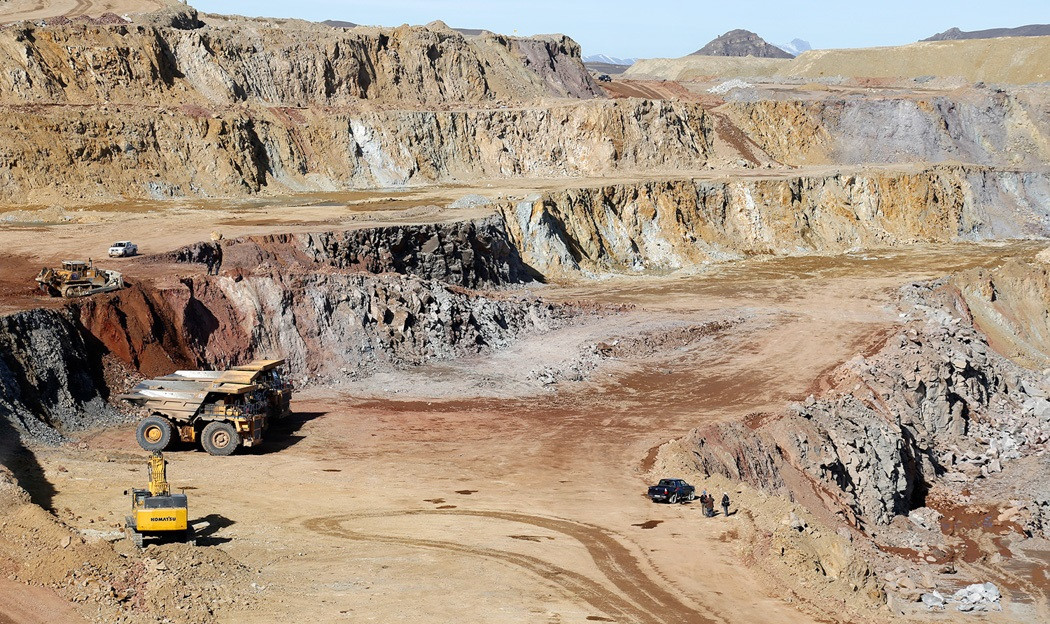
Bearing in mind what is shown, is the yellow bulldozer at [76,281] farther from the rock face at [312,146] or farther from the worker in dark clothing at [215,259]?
the rock face at [312,146]

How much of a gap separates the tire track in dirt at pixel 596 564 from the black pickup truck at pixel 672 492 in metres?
2.42

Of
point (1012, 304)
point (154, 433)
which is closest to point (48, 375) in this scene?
point (154, 433)

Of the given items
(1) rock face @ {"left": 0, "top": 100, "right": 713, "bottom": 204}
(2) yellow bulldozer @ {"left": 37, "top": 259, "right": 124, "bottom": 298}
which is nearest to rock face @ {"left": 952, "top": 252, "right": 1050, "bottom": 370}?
(1) rock face @ {"left": 0, "top": 100, "right": 713, "bottom": 204}

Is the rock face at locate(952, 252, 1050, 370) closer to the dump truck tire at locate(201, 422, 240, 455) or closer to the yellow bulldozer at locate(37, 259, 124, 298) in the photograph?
the dump truck tire at locate(201, 422, 240, 455)

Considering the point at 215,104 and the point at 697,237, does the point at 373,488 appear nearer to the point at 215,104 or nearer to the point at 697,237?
the point at 697,237

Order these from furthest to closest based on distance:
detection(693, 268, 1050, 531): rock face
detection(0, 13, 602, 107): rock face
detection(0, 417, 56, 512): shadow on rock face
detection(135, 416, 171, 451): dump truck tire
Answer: detection(0, 13, 602, 107): rock face → detection(693, 268, 1050, 531): rock face → detection(135, 416, 171, 451): dump truck tire → detection(0, 417, 56, 512): shadow on rock face

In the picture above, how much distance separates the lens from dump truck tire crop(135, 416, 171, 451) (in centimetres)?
3072

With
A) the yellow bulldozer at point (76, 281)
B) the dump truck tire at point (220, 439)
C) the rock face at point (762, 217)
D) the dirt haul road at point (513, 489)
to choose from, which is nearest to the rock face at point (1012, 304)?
the dirt haul road at point (513, 489)

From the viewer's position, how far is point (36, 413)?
31.7 meters

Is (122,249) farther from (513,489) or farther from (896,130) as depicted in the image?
(896,130)

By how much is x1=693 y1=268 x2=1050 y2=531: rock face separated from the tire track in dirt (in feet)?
21.2

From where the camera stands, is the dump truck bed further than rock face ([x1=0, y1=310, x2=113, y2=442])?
No

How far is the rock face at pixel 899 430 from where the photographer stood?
32562 millimetres

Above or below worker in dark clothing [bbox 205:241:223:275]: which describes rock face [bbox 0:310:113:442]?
below
